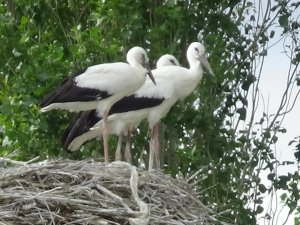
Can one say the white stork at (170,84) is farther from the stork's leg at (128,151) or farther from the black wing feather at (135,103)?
the stork's leg at (128,151)

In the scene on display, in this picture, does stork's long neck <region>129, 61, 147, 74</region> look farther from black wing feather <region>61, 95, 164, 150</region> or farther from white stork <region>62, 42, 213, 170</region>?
black wing feather <region>61, 95, 164, 150</region>

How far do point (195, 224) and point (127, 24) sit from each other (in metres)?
4.42

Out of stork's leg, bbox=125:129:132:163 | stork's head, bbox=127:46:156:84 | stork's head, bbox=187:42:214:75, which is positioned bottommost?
stork's leg, bbox=125:129:132:163

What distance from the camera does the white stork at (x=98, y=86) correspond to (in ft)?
35.0

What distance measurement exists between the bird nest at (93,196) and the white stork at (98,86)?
120 centimetres

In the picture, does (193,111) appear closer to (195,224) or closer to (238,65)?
(238,65)

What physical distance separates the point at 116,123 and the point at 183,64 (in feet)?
7.74

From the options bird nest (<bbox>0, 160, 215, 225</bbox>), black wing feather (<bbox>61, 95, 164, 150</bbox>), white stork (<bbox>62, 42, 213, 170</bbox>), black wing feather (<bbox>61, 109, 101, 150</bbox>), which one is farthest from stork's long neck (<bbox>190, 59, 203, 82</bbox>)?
bird nest (<bbox>0, 160, 215, 225</bbox>)

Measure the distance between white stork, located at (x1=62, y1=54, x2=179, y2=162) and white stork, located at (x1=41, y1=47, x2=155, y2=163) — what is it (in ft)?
1.68

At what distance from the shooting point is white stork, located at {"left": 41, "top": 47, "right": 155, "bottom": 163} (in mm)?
10664

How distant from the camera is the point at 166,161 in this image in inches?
542

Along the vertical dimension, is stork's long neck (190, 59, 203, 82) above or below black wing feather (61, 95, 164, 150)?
above

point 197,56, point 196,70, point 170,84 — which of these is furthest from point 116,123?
point 197,56

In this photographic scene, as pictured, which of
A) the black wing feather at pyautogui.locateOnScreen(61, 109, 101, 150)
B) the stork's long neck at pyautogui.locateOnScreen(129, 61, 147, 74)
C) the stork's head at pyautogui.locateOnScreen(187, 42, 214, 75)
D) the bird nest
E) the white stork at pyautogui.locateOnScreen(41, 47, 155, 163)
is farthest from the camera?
the stork's head at pyautogui.locateOnScreen(187, 42, 214, 75)
